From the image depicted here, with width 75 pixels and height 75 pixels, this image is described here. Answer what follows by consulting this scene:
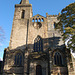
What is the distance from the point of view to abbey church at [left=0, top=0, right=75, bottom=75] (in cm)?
1847

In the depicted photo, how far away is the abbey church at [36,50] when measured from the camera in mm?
18469

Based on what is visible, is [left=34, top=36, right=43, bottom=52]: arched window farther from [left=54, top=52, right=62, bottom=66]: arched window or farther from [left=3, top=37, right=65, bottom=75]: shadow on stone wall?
[left=54, top=52, right=62, bottom=66]: arched window

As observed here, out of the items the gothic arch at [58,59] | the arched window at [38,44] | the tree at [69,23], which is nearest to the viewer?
the tree at [69,23]

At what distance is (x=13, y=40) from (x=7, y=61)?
4.97 metres

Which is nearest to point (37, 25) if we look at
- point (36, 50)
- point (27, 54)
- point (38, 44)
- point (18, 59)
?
point (38, 44)

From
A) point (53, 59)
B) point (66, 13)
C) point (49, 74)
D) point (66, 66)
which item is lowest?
point (49, 74)

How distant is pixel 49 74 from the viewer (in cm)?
1806

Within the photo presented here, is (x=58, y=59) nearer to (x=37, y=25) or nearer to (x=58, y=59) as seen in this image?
(x=58, y=59)

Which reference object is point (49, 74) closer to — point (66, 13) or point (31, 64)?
point (31, 64)

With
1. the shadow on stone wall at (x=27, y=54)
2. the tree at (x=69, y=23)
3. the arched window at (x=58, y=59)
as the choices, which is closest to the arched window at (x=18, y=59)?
the shadow on stone wall at (x=27, y=54)

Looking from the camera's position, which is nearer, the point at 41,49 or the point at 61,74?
the point at 61,74

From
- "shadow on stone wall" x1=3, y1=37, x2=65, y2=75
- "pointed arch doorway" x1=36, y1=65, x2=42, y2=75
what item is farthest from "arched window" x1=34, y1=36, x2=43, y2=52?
"pointed arch doorway" x1=36, y1=65, x2=42, y2=75

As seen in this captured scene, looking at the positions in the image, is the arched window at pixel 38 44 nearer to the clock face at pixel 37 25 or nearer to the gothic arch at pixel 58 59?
the clock face at pixel 37 25

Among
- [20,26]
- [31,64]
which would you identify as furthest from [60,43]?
[20,26]
